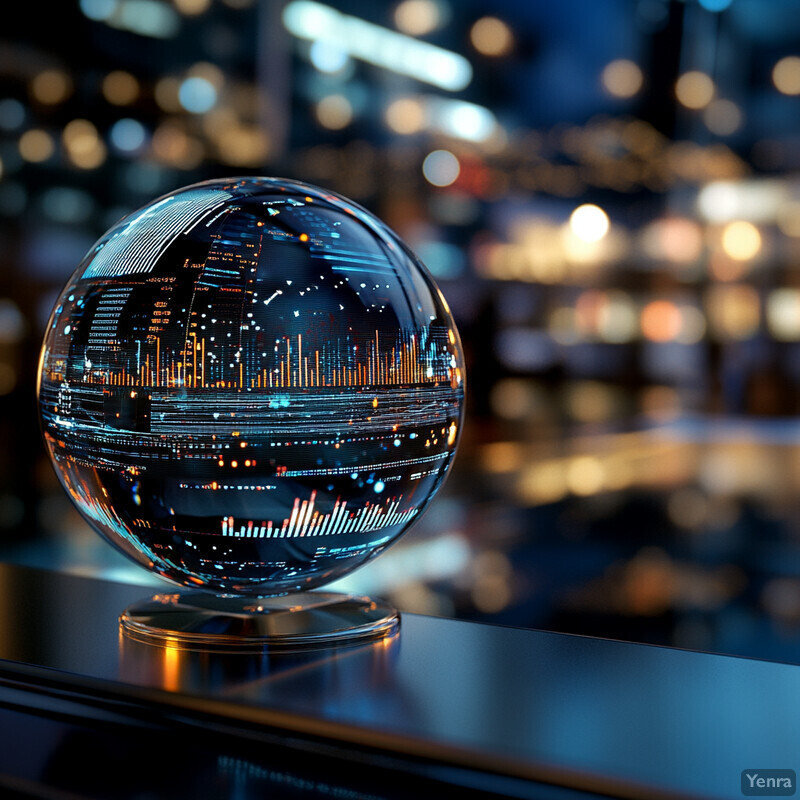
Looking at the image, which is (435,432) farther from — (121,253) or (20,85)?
(20,85)

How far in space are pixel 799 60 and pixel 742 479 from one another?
7.81ft

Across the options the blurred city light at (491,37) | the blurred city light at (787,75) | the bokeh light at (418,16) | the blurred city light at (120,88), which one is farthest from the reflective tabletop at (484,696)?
the blurred city light at (787,75)

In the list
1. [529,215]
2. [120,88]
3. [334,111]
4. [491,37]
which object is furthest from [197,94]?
[529,215]

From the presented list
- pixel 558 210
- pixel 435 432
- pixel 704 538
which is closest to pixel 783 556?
pixel 704 538

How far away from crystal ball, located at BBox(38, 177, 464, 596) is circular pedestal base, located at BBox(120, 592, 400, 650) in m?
0.02

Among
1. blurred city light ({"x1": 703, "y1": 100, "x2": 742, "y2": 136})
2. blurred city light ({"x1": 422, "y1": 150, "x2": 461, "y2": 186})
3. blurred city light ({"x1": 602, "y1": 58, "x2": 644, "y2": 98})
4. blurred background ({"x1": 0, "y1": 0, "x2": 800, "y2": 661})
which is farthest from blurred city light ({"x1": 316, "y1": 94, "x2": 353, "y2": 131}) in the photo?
blurred city light ({"x1": 703, "y1": 100, "x2": 742, "y2": 136})

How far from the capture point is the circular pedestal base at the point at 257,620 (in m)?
0.53

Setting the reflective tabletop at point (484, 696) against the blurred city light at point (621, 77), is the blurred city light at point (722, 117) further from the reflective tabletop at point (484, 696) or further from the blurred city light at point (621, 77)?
the reflective tabletop at point (484, 696)

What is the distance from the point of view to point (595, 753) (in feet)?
1.28

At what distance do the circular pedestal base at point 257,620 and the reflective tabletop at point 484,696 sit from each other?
1 centimetres

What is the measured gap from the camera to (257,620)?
0.56 m

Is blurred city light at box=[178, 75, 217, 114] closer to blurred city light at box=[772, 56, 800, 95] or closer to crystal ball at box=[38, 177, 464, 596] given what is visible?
blurred city light at box=[772, 56, 800, 95]

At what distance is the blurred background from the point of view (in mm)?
3145

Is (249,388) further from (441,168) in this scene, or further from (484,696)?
(441,168)
